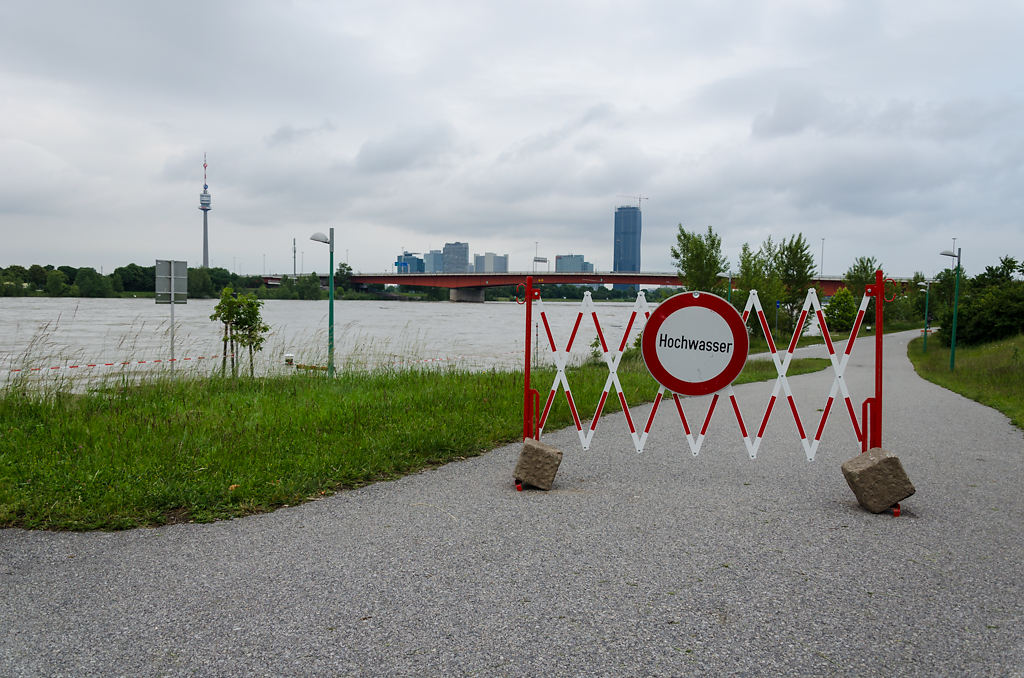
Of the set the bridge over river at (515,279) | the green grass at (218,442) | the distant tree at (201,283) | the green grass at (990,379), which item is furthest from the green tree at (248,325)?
the distant tree at (201,283)

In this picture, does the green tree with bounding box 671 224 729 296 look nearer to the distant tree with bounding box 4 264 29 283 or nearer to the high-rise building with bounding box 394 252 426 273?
the high-rise building with bounding box 394 252 426 273

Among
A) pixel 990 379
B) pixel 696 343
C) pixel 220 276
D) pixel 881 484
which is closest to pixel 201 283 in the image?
pixel 220 276

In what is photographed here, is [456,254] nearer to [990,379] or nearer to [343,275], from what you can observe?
[343,275]

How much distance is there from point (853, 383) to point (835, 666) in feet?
Answer: 50.8

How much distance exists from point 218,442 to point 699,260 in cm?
3351

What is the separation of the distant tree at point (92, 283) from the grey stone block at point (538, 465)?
9472cm

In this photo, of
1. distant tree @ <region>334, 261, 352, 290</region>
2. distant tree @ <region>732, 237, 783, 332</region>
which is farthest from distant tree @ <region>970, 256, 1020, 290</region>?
distant tree @ <region>334, 261, 352, 290</region>

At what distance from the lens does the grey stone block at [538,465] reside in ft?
18.2

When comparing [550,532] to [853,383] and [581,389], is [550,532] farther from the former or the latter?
[853,383]

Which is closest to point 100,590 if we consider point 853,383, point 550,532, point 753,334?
point 550,532

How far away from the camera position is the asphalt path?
2973mm

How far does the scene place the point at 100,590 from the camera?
3602 mm

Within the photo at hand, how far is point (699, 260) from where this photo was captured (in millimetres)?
37156

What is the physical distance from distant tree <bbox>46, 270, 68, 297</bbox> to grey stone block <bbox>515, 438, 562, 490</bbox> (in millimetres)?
94091
